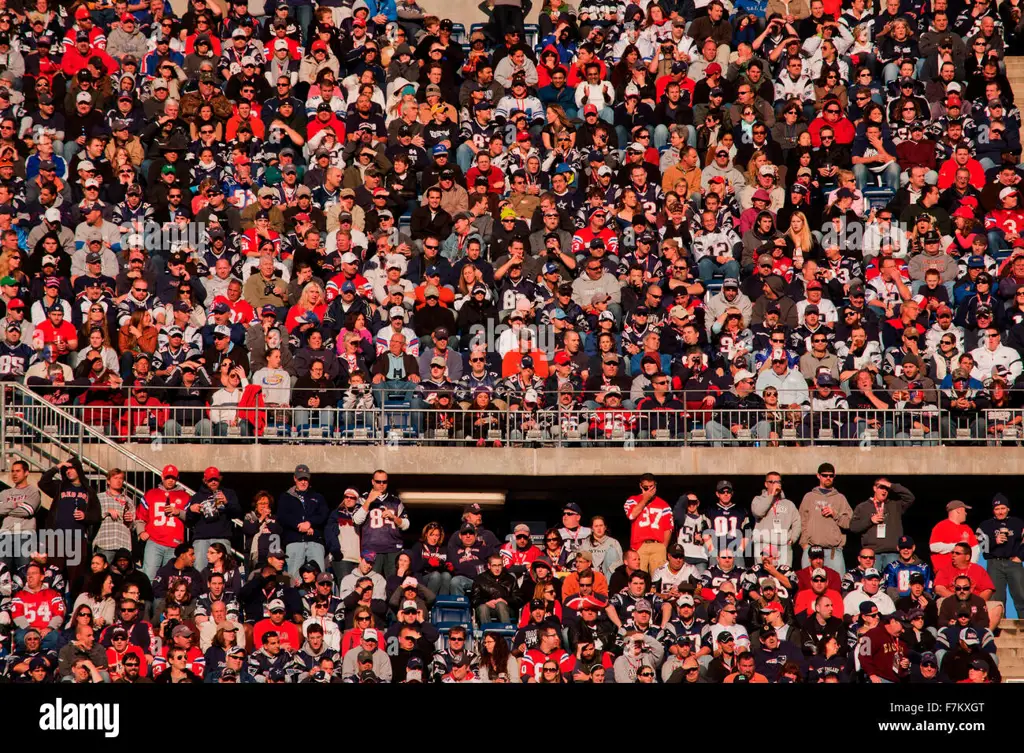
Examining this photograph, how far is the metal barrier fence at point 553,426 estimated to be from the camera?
21.8m

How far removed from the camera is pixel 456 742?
666 inches

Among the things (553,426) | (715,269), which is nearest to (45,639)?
(553,426)

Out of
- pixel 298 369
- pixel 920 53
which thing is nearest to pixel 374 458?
pixel 298 369

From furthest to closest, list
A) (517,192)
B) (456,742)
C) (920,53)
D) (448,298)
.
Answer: (920,53) < (517,192) < (448,298) < (456,742)

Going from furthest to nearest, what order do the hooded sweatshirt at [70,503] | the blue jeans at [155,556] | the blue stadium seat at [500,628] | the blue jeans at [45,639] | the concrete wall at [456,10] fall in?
the concrete wall at [456,10] < the blue jeans at [155,556] < the hooded sweatshirt at [70,503] < the blue stadium seat at [500,628] < the blue jeans at [45,639]

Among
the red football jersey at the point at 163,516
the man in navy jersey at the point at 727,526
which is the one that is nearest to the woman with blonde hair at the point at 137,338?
the red football jersey at the point at 163,516

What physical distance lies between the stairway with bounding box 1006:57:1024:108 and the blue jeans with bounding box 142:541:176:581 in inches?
517

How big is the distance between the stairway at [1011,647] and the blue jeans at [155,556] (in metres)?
7.90

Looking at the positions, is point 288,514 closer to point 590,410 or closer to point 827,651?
point 590,410

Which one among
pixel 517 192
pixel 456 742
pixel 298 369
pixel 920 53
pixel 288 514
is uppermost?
pixel 920 53

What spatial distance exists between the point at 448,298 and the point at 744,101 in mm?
4921

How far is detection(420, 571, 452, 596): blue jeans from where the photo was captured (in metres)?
20.5

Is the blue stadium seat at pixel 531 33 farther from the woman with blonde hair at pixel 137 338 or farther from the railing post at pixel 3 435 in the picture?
the railing post at pixel 3 435

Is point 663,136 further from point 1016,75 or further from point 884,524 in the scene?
point 884,524
